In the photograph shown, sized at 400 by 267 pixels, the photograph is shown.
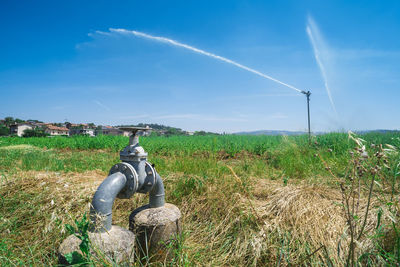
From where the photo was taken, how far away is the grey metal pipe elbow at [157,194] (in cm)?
188

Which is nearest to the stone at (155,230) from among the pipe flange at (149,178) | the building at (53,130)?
the pipe flange at (149,178)

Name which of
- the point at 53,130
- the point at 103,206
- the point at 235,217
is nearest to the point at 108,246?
the point at 103,206

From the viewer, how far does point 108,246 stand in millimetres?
1350

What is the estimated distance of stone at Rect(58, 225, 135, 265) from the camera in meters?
1.29

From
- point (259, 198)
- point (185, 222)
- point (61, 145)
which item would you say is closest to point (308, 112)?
point (259, 198)

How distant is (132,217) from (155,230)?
0.25m

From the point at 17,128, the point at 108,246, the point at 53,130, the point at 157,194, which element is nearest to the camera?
the point at 108,246

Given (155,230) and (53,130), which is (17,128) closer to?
(53,130)

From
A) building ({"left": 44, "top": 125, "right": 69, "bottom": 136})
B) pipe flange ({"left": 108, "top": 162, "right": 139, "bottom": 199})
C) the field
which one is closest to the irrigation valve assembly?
pipe flange ({"left": 108, "top": 162, "right": 139, "bottom": 199})

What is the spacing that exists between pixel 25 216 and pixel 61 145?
1464 centimetres

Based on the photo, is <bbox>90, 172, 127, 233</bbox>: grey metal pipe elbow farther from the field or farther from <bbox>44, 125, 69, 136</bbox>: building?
<bbox>44, 125, 69, 136</bbox>: building

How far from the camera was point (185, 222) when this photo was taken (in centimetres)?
264

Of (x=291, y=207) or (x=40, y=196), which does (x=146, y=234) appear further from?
(x=40, y=196)

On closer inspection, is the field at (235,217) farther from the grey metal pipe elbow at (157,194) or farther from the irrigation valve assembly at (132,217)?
the grey metal pipe elbow at (157,194)
